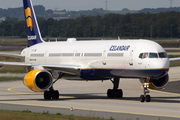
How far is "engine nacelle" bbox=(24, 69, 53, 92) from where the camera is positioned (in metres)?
29.2

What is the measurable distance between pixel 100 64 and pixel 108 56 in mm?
1083

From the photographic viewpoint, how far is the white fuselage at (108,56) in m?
27.8

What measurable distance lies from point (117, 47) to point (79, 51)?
4.46 metres

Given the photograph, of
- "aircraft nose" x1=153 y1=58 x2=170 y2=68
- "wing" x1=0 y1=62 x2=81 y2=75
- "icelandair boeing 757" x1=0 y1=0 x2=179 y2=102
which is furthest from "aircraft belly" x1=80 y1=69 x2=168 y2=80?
"wing" x1=0 y1=62 x2=81 y2=75

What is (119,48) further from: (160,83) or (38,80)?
(38,80)

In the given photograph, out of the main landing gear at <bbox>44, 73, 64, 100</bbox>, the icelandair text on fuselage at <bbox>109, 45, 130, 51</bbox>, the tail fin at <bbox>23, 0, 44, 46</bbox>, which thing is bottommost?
the main landing gear at <bbox>44, 73, 64, 100</bbox>

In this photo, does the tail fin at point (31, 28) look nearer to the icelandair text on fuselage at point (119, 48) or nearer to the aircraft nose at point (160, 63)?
the icelandair text on fuselage at point (119, 48)

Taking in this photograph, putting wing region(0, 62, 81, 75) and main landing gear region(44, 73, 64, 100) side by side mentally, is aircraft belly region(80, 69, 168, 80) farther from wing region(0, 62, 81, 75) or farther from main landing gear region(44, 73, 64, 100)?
main landing gear region(44, 73, 64, 100)

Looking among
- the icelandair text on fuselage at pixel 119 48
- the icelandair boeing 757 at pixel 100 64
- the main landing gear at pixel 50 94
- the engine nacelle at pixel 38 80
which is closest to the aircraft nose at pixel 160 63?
the icelandair boeing 757 at pixel 100 64

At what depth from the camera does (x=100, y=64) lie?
3084cm

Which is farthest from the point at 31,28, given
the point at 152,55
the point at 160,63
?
the point at 160,63

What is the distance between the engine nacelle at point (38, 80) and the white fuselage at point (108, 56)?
11.0 feet

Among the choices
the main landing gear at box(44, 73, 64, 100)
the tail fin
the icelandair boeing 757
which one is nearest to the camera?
the icelandair boeing 757

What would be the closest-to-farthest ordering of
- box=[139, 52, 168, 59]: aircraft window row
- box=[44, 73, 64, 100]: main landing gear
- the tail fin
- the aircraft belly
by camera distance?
1. the aircraft belly
2. box=[139, 52, 168, 59]: aircraft window row
3. box=[44, 73, 64, 100]: main landing gear
4. the tail fin
